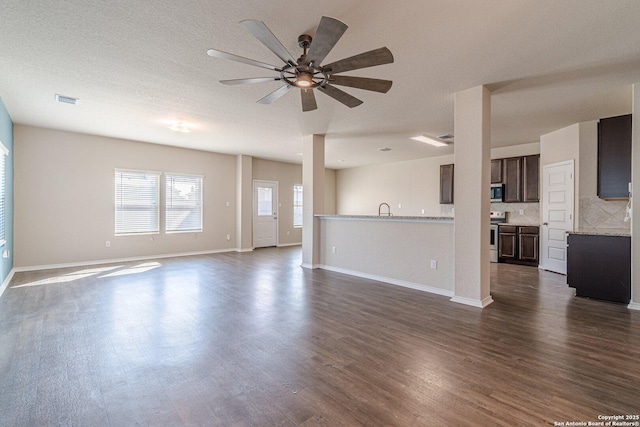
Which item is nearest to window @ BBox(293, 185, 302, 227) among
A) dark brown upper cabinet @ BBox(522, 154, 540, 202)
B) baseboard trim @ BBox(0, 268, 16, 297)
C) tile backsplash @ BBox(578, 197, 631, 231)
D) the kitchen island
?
the kitchen island

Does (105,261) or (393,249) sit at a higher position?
(393,249)

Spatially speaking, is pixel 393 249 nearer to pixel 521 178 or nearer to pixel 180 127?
pixel 521 178

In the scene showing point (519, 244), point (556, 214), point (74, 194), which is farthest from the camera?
point (519, 244)

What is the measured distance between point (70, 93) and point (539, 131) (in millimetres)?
7674

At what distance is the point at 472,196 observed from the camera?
3.61 m

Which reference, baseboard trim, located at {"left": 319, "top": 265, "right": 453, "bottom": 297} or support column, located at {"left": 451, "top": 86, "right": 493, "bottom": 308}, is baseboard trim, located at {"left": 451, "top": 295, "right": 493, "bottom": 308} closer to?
support column, located at {"left": 451, "top": 86, "right": 493, "bottom": 308}

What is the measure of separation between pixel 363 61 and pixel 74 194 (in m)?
6.55

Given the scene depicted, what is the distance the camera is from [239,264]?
637cm

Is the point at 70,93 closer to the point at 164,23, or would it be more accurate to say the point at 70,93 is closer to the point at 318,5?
the point at 164,23

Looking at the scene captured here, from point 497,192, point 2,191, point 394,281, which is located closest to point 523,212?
point 497,192


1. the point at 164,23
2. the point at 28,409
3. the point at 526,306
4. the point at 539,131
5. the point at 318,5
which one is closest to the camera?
the point at 28,409

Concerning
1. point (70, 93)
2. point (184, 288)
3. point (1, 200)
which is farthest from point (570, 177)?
point (1, 200)

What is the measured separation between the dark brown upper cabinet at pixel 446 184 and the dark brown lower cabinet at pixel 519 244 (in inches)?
58.5

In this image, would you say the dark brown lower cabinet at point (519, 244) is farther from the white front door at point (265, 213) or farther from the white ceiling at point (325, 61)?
the white front door at point (265, 213)
